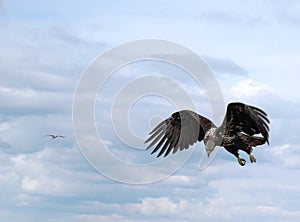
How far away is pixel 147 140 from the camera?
40719mm

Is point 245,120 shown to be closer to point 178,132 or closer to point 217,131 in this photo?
point 217,131

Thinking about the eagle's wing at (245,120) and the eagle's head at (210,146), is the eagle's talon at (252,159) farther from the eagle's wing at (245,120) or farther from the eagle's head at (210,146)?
the eagle's head at (210,146)

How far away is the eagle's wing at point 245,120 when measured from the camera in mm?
36375

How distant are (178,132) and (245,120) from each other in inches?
189

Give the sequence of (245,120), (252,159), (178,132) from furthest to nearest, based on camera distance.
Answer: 1. (178,132)
2. (245,120)
3. (252,159)

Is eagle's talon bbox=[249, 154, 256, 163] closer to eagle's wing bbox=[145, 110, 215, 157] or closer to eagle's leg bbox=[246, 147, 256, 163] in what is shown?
eagle's leg bbox=[246, 147, 256, 163]

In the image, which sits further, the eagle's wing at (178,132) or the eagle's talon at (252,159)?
the eagle's wing at (178,132)

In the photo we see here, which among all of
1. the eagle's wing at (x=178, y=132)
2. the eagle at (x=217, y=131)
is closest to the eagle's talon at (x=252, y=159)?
the eagle at (x=217, y=131)

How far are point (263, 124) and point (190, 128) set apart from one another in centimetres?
507

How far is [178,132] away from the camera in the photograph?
41094mm

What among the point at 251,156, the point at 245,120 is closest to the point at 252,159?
the point at 251,156

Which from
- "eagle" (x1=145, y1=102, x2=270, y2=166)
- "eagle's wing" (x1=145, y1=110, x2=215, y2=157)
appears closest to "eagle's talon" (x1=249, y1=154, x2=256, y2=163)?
"eagle" (x1=145, y1=102, x2=270, y2=166)

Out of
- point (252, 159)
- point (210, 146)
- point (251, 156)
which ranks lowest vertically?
point (252, 159)

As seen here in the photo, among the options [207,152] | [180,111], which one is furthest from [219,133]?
[180,111]
